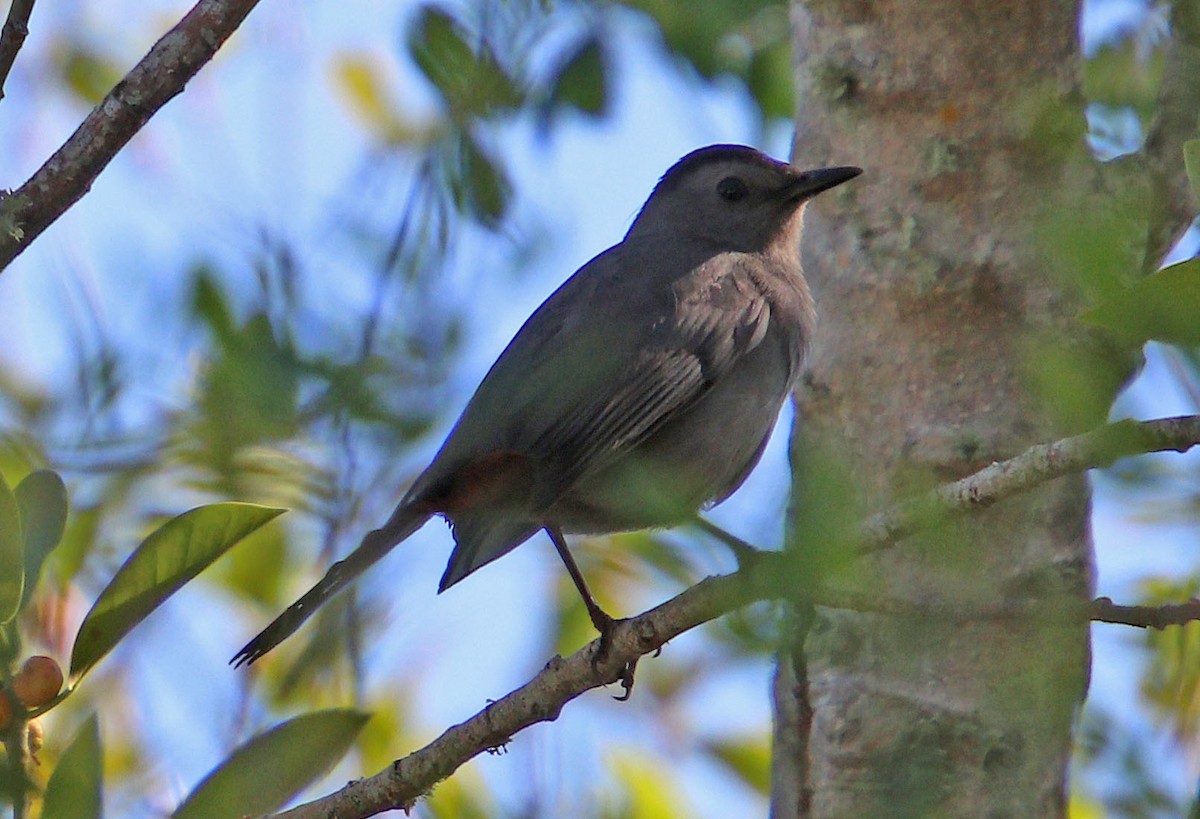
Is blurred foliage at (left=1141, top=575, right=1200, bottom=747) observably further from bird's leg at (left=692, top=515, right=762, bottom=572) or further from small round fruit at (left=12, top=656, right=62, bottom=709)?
small round fruit at (left=12, top=656, right=62, bottom=709)

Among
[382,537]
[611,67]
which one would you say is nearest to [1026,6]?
[611,67]

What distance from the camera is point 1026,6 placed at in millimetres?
4398

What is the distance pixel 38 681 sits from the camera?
2.65 meters

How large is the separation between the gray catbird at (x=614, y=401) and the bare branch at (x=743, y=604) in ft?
1.16

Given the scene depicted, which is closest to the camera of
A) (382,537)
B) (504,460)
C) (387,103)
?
(382,537)

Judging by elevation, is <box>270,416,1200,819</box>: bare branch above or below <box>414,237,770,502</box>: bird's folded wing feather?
below

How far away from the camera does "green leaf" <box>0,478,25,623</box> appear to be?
2549mm

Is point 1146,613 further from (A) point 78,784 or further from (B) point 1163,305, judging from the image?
(A) point 78,784

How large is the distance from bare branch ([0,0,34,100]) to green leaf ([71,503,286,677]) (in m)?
0.91

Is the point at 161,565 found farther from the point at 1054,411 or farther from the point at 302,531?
the point at 1054,411

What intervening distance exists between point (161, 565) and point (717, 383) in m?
2.00

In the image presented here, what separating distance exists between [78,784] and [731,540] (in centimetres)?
129

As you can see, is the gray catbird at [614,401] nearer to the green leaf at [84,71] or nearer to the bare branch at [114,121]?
the bare branch at [114,121]

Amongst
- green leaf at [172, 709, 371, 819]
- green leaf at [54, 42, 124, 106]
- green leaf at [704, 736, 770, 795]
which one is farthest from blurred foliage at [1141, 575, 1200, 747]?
green leaf at [54, 42, 124, 106]
